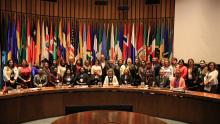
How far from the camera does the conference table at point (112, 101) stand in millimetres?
6547

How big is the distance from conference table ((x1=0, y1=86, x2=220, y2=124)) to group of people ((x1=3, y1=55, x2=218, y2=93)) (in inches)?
19.3

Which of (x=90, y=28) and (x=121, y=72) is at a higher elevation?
(x=90, y=28)

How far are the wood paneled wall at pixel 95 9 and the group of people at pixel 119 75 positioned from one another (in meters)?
2.39

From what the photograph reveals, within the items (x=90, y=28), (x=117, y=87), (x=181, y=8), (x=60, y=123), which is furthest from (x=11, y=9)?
(x=60, y=123)

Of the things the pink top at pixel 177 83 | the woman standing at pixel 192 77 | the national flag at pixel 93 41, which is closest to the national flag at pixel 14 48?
the national flag at pixel 93 41

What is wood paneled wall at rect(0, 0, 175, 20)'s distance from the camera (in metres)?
10.4

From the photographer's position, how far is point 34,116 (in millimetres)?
7199

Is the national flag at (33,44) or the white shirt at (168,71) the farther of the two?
the national flag at (33,44)

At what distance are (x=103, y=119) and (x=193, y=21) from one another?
629 cm

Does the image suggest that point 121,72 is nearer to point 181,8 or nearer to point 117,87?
point 117,87

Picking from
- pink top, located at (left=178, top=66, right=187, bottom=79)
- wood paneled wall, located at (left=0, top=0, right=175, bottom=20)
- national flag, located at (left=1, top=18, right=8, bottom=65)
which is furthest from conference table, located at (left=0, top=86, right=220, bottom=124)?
wood paneled wall, located at (left=0, top=0, right=175, bottom=20)

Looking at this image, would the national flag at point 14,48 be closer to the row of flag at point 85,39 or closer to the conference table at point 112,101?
the row of flag at point 85,39

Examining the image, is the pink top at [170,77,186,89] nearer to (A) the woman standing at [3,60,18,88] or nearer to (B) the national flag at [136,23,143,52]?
(B) the national flag at [136,23,143,52]

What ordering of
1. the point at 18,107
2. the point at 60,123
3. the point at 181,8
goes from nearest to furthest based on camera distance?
1. the point at 60,123
2. the point at 18,107
3. the point at 181,8
